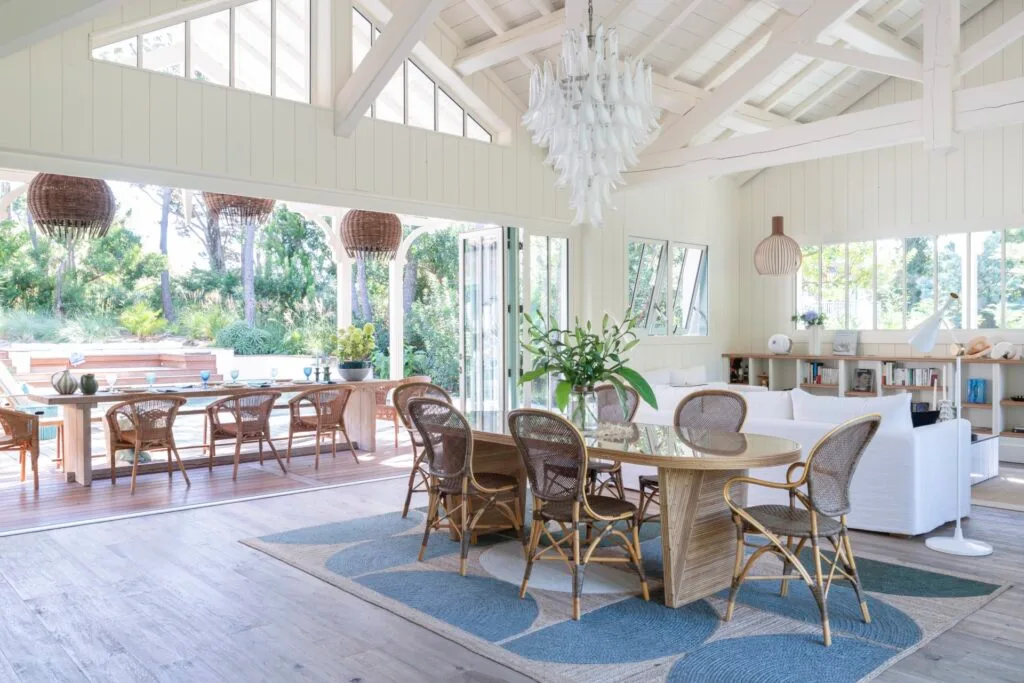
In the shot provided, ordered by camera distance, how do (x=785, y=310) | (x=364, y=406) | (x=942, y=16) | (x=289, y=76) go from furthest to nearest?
(x=785, y=310) < (x=364, y=406) < (x=289, y=76) < (x=942, y=16)

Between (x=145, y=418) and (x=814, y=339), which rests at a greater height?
(x=814, y=339)

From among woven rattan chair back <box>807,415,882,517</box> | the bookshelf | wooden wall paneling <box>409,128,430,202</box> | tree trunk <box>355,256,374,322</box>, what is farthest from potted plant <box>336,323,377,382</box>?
tree trunk <box>355,256,374,322</box>

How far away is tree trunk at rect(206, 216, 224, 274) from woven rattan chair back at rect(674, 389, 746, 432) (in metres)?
14.3

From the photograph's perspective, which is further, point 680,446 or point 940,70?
point 940,70

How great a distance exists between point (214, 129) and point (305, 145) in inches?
28.9

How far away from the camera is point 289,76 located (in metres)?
6.60

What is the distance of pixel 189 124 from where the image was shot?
19.4ft

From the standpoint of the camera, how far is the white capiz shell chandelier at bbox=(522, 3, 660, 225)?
13.2 ft

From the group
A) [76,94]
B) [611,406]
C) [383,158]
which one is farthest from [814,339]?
[76,94]

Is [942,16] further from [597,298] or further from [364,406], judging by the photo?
[364,406]

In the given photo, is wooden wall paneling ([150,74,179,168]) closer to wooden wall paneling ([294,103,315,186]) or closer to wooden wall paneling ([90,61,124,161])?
wooden wall paneling ([90,61,124,161])

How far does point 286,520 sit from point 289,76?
11.6ft

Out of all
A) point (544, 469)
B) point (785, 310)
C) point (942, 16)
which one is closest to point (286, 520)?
point (544, 469)

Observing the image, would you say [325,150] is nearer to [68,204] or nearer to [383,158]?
[383,158]
